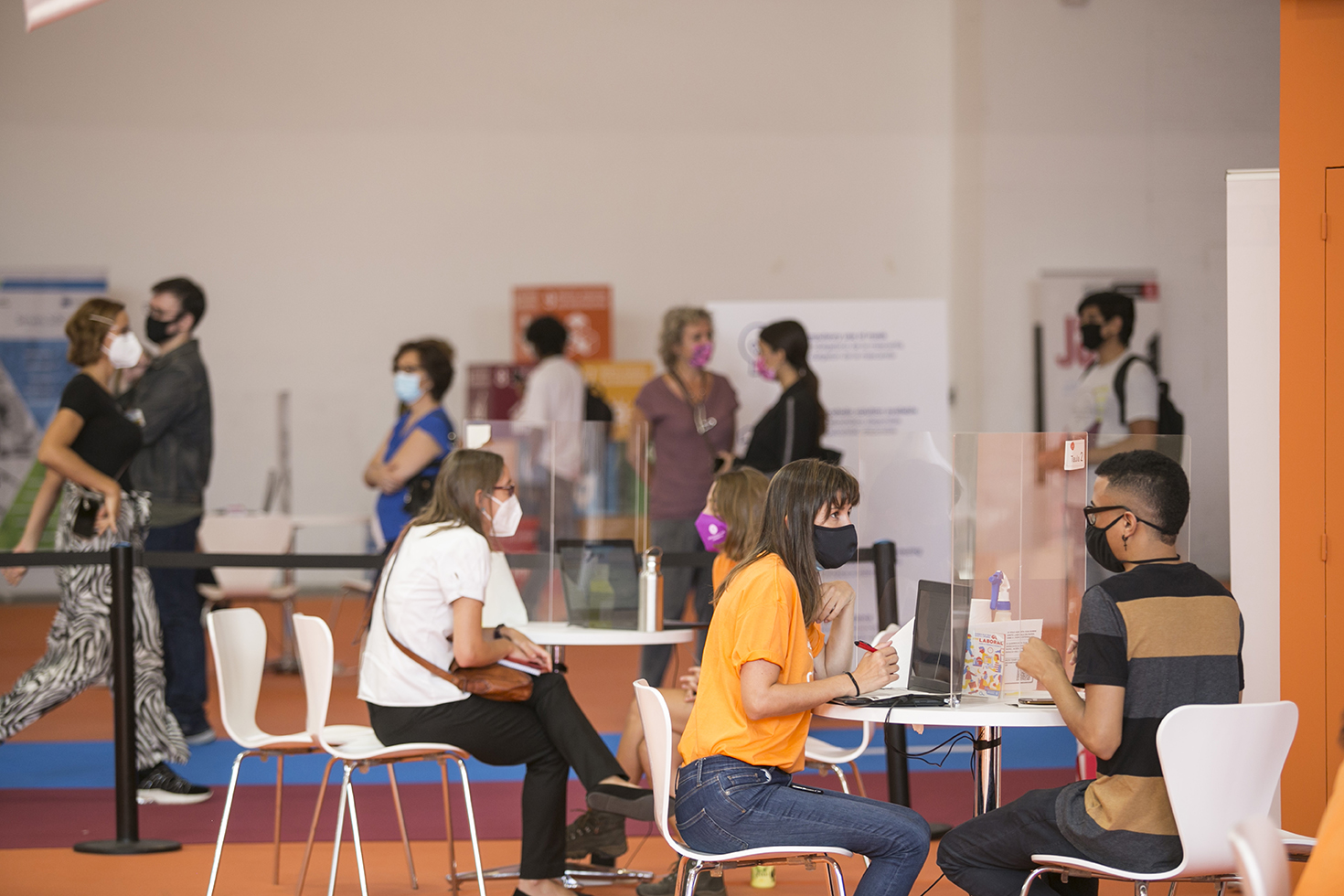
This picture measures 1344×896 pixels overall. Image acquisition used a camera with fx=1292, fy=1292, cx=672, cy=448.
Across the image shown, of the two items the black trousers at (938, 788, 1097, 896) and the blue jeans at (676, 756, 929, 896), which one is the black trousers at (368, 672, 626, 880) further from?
the black trousers at (938, 788, 1097, 896)

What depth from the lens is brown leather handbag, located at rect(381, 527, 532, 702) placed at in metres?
3.22

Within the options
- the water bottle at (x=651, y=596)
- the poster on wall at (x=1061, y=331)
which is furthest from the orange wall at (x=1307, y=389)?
the poster on wall at (x=1061, y=331)

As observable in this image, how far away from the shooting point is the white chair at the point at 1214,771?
7.16 feet

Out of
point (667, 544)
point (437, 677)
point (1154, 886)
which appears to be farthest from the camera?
point (667, 544)

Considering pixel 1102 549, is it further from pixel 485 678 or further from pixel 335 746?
pixel 335 746

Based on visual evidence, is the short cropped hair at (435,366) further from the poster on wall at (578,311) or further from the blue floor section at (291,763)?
the poster on wall at (578,311)

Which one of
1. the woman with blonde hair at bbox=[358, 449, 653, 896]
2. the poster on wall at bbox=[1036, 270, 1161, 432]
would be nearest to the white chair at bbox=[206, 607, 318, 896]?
the woman with blonde hair at bbox=[358, 449, 653, 896]

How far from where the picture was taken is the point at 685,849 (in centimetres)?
242

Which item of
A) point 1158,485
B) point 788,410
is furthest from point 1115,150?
point 1158,485

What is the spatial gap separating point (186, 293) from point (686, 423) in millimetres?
2065

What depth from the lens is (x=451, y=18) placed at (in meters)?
8.98

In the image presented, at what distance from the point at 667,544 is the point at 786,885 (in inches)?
77.2

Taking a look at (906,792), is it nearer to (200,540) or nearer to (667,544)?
(667,544)

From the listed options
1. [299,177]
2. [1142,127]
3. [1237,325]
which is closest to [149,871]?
[1237,325]
